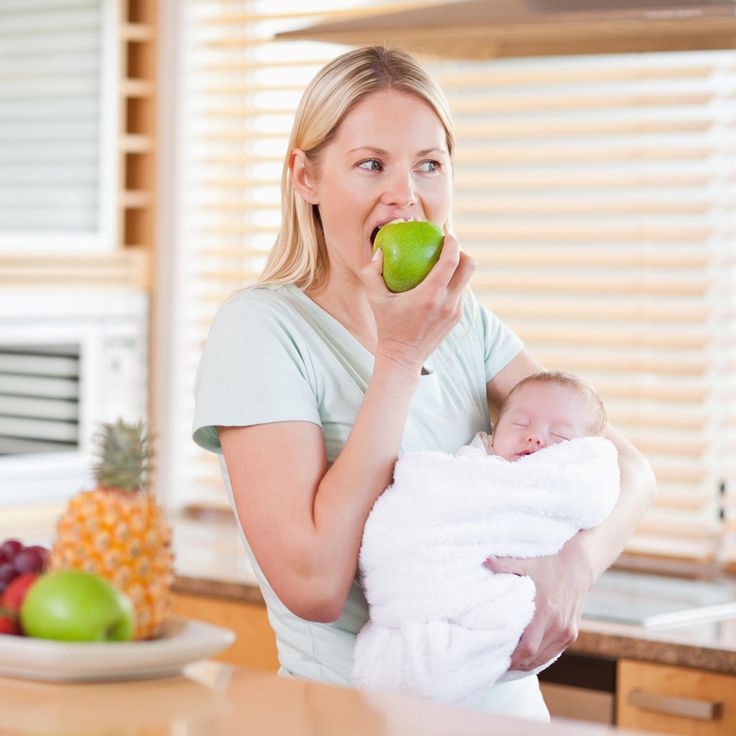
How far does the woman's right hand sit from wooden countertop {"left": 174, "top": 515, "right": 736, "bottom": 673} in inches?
A: 34.8

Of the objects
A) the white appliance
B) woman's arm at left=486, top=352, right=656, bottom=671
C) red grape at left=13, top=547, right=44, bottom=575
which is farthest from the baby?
the white appliance

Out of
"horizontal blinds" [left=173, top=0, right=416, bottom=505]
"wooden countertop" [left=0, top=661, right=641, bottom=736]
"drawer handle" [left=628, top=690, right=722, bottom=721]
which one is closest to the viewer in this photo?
"wooden countertop" [left=0, top=661, right=641, bottom=736]

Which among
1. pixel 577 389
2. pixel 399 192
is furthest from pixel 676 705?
pixel 399 192

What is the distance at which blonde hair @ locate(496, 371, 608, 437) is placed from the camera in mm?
1807

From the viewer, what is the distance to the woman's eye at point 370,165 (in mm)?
1665

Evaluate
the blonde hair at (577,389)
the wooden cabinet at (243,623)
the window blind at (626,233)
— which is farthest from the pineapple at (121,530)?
the window blind at (626,233)

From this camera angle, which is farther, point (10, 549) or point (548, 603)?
point (548, 603)

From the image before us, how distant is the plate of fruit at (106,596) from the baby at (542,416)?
24.4 inches

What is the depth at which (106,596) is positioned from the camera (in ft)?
3.80

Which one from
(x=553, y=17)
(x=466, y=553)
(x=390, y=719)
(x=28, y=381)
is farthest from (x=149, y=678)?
(x=28, y=381)

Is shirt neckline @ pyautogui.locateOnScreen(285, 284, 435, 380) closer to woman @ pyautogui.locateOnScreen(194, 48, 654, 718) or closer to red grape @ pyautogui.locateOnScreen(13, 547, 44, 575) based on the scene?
woman @ pyautogui.locateOnScreen(194, 48, 654, 718)

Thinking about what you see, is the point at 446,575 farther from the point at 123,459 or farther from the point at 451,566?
the point at 123,459

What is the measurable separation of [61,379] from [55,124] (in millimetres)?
626

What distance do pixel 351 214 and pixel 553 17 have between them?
1.62ft
